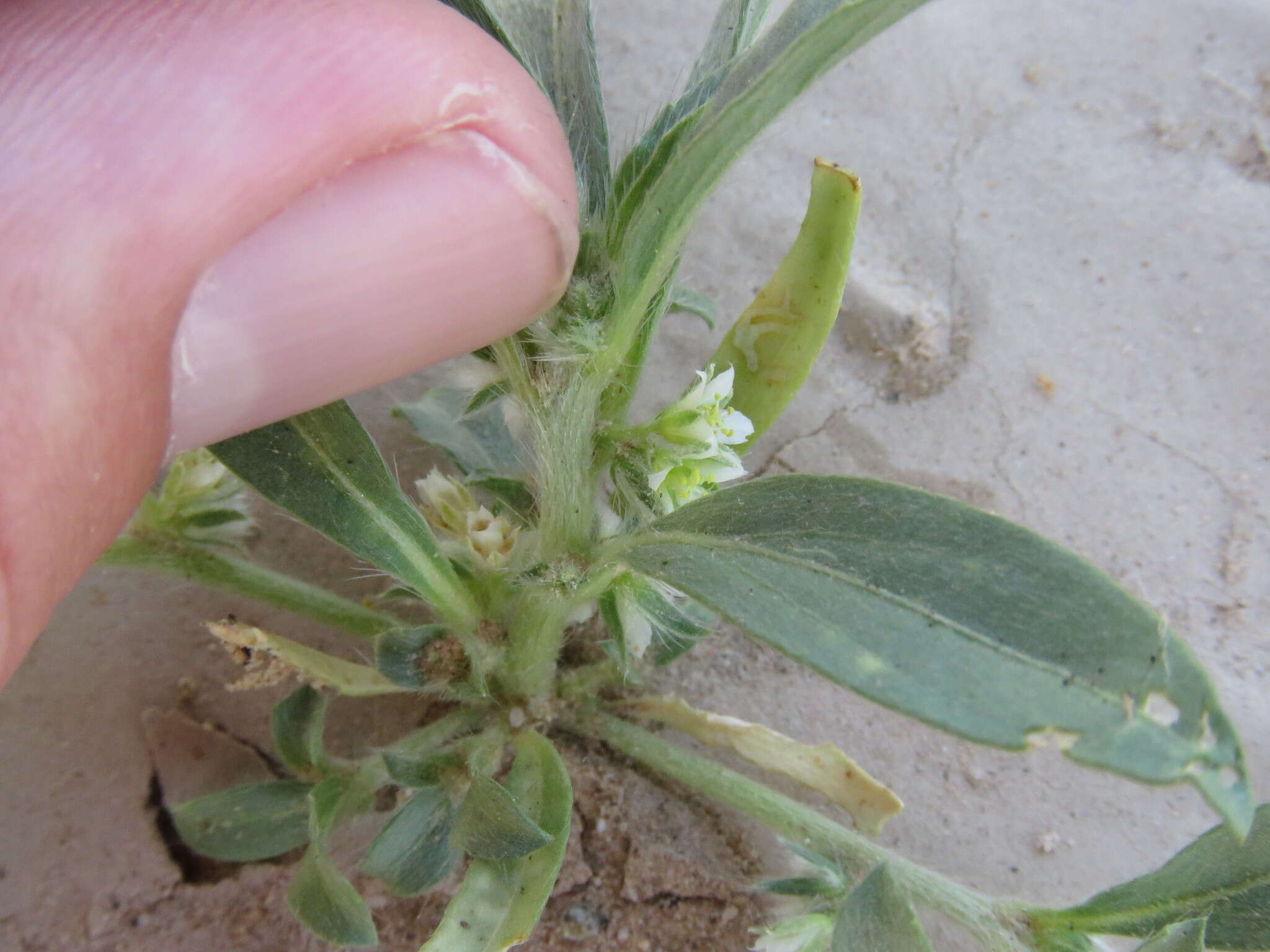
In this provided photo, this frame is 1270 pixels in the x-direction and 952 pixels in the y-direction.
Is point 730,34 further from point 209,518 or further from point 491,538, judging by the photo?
point 209,518

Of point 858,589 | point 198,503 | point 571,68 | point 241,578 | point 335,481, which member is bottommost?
point 241,578

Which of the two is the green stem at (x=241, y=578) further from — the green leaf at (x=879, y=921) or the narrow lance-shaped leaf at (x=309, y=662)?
the green leaf at (x=879, y=921)

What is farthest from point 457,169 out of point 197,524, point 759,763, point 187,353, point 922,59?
point 922,59

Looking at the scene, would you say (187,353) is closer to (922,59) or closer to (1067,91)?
(922,59)

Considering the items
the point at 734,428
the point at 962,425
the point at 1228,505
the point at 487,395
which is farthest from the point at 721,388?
the point at 1228,505

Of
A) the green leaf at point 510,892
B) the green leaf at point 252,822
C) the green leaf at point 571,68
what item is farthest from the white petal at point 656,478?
the green leaf at point 252,822

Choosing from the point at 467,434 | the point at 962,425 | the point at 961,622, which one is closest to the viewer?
the point at 961,622
